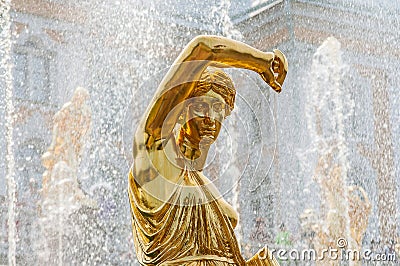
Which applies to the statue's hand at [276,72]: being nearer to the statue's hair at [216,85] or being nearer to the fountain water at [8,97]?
the statue's hair at [216,85]

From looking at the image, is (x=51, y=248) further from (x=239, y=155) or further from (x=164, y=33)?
(x=239, y=155)

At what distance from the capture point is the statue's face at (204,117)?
2184 mm

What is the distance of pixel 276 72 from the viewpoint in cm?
221

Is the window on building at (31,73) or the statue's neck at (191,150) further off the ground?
the window on building at (31,73)

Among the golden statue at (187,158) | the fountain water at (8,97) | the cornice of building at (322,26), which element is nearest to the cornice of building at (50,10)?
the fountain water at (8,97)

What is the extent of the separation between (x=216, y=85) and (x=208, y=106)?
63 mm

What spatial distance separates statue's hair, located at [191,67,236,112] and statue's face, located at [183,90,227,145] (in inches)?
0.5

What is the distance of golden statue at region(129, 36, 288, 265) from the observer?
82.6 inches

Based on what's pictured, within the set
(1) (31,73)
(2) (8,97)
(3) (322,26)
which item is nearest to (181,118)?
(1) (31,73)

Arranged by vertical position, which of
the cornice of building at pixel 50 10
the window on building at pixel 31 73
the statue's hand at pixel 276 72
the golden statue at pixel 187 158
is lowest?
the golden statue at pixel 187 158

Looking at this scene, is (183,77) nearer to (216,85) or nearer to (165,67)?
(216,85)

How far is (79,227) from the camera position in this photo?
9703 mm

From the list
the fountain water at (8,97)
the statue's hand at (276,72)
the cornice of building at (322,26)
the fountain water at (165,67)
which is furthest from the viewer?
the cornice of building at (322,26)

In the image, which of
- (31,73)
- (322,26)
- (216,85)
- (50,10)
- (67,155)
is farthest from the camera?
(322,26)
